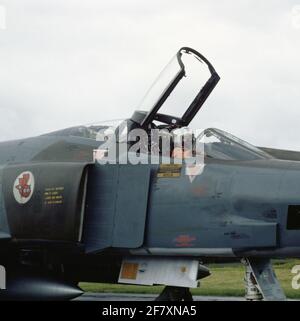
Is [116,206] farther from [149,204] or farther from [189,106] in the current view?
[189,106]

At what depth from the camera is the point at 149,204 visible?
774 centimetres

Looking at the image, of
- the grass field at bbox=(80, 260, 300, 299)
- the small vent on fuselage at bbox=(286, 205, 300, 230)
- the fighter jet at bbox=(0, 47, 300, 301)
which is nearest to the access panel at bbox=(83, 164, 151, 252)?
the fighter jet at bbox=(0, 47, 300, 301)

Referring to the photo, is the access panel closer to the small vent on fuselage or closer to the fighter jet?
the fighter jet

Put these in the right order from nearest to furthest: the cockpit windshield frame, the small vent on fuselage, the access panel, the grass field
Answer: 1. the small vent on fuselage
2. the access panel
3. the cockpit windshield frame
4. the grass field

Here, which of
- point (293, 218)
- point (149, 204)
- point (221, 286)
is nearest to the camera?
point (293, 218)

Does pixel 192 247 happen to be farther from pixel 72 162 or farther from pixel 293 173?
pixel 72 162

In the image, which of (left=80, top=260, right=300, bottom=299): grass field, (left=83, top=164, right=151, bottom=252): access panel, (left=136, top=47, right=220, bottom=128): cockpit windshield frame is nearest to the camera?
(left=83, top=164, right=151, bottom=252): access panel

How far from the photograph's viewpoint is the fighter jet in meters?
7.10

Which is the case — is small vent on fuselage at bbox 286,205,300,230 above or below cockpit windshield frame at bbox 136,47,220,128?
below

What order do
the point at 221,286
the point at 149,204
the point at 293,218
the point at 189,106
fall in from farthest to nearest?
the point at 221,286 < the point at 189,106 < the point at 149,204 < the point at 293,218

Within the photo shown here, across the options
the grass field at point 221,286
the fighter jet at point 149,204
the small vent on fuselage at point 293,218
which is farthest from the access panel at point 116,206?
the grass field at point 221,286

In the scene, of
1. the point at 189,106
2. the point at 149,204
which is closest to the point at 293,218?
the point at 149,204
